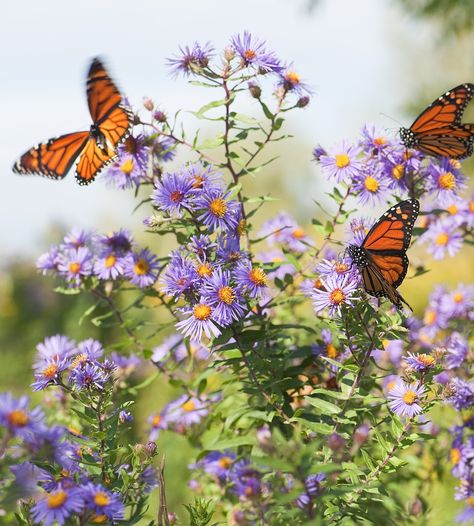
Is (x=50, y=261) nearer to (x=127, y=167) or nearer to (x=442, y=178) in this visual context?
(x=127, y=167)

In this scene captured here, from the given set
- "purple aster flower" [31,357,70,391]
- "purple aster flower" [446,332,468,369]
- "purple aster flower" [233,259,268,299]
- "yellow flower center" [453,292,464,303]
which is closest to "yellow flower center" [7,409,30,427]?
"purple aster flower" [31,357,70,391]

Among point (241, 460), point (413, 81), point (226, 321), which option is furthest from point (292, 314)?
point (413, 81)

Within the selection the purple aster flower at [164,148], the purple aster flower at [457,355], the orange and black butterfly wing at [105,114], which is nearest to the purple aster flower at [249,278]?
the purple aster flower at [164,148]

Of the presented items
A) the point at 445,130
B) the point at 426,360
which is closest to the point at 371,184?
the point at 445,130

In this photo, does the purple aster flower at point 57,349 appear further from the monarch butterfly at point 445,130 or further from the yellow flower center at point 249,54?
the monarch butterfly at point 445,130

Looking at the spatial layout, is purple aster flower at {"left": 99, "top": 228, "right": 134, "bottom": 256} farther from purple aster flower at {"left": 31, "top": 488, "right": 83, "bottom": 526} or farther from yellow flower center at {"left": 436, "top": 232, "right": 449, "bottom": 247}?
yellow flower center at {"left": 436, "top": 232, "right": 449, "bottom": 247}

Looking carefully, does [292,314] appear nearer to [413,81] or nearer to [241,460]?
[241,460]
